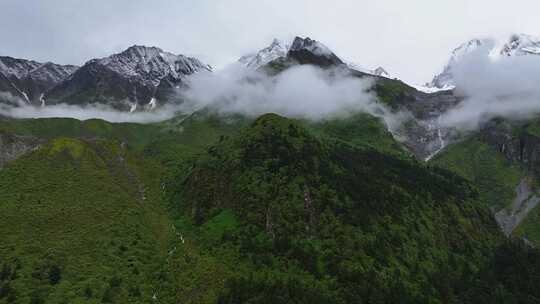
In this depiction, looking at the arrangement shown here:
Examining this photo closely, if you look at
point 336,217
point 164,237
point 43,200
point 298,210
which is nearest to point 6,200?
point 43,200

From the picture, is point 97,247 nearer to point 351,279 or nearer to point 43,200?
point 43,200

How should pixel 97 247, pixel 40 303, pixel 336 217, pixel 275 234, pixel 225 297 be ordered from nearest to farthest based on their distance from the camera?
pixel 40 303
pixel 225 297
pixel 97 247
pixel 275 234
pixel 336 217

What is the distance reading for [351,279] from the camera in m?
168

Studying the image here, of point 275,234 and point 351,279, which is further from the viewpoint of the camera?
point 275,234

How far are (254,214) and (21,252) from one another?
252ft

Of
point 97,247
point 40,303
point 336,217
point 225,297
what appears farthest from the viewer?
point 336,217

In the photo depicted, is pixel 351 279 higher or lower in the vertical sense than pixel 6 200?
lower

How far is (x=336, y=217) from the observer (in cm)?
19825

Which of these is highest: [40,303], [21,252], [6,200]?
[6,200]

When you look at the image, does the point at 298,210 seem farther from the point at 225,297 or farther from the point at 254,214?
the point at 225,297

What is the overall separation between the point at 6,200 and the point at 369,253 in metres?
129

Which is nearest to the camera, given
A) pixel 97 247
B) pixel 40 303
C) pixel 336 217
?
pixel 40 303

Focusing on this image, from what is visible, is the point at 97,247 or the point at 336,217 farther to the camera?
the point at 336,217

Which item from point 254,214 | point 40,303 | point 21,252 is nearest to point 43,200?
point 21,252
